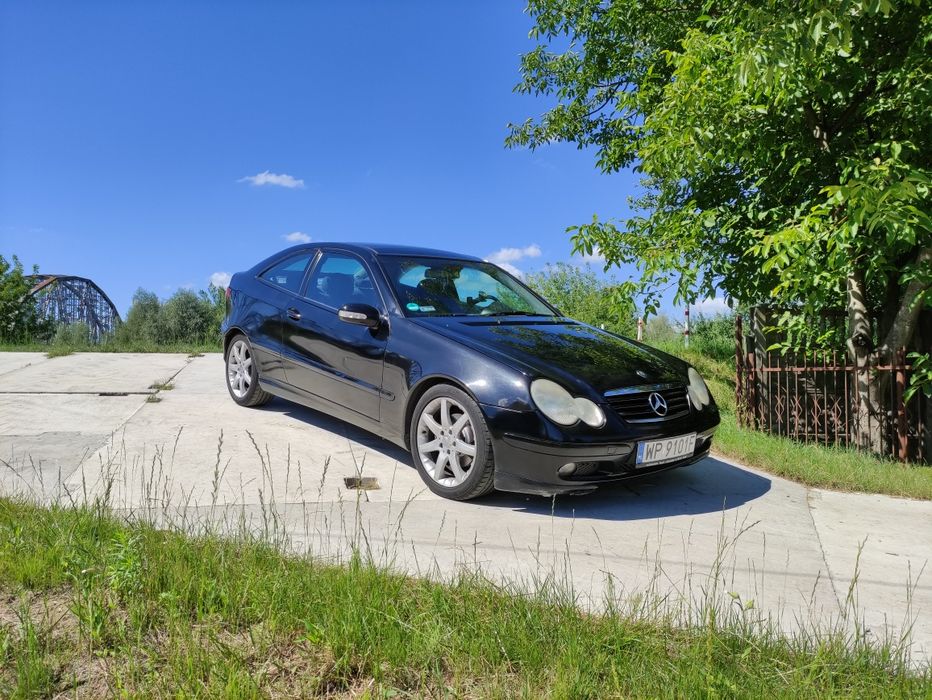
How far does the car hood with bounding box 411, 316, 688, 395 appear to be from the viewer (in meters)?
4.29

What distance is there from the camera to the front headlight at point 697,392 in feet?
15.8

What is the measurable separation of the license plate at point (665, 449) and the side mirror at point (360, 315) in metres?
1.98

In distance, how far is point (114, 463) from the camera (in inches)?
187

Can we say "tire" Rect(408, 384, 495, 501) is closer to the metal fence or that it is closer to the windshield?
the windshield

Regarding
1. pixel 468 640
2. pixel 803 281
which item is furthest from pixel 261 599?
pixel 803 281

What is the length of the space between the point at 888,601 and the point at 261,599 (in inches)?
109

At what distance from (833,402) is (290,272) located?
24.6 feet

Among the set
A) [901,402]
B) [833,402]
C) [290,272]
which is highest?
[290,272]

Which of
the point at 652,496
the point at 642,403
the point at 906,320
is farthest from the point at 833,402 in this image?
the point at 642,403

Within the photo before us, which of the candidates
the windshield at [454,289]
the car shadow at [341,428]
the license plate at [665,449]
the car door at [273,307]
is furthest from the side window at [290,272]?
the license plate at [665,449]

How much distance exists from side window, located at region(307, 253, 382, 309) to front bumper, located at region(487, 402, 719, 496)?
1.67 meters

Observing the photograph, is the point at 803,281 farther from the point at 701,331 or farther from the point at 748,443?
the point at 701,331

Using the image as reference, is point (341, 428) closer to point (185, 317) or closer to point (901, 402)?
point (901, 402)

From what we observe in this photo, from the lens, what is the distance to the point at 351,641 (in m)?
2.33
